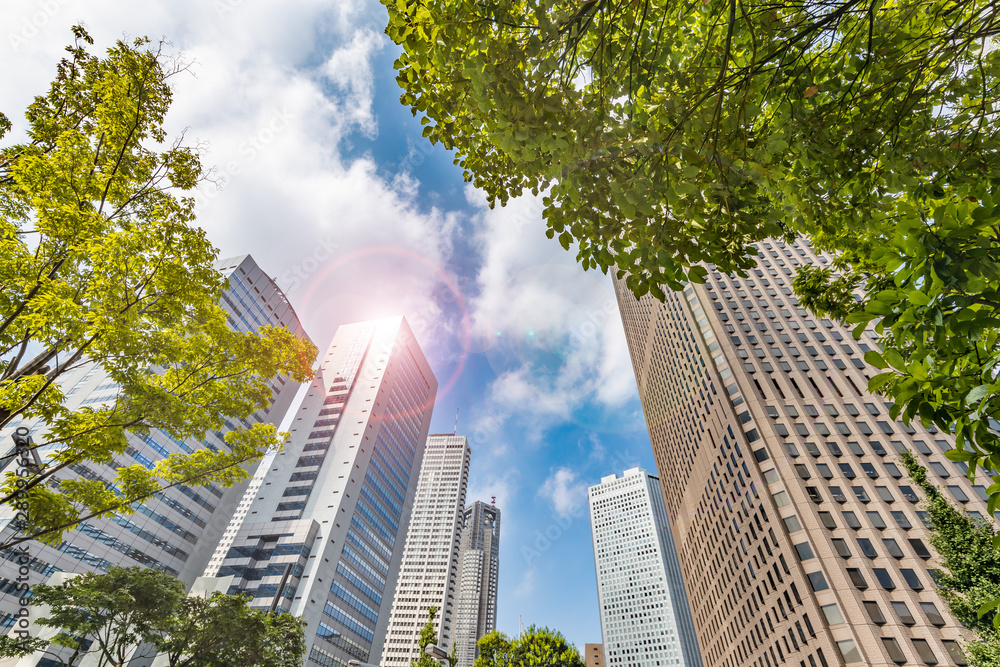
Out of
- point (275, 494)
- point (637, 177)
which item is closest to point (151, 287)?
point (637, 177)

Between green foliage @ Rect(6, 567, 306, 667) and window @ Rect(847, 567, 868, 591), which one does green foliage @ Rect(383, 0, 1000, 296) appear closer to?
green foliage @ Rect(6, 567, 306, 667)

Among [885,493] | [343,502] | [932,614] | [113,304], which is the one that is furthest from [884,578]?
[343,502]

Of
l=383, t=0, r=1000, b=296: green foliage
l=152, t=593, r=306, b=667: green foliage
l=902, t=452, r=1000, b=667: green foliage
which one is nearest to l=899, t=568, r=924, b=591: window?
l=902, t=452, r=1000, b=667: green foliage

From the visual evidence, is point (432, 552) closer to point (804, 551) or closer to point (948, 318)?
point (804, 551)

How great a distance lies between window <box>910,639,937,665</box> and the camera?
25.8 metres

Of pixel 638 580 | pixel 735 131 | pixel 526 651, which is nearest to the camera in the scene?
pixel 735 131

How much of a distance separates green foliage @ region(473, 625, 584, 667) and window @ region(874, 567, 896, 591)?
888 inches

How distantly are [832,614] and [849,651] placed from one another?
82.2 inches

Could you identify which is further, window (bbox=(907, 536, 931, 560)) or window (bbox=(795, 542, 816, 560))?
window (bbox=(795, 542, 816, 560))

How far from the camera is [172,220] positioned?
725cm

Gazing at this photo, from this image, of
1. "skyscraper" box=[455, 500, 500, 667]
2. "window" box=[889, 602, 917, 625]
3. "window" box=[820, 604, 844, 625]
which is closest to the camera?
"window" box=[889, 602, 917, 625]

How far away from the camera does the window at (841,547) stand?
3089 cm

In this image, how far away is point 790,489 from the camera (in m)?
34.8

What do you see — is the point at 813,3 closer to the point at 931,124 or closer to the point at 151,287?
the point at 931,124
